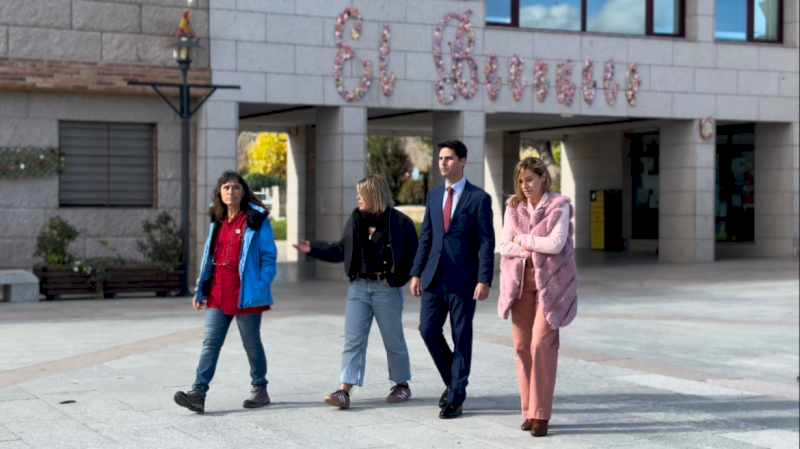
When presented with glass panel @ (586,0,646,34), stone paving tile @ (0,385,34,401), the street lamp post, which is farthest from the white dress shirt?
glass panel @ (586,0,646,34)

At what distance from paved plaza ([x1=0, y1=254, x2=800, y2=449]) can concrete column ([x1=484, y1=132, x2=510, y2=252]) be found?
1608 centimetres

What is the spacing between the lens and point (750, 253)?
27641 millimetres

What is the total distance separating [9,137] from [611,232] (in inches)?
758

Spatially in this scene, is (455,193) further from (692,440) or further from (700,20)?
(700,20)

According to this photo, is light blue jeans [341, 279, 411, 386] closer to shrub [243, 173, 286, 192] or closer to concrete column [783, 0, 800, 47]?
concrete column [783, 0, 800, 47]

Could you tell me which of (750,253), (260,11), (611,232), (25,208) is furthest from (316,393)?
(611,232)

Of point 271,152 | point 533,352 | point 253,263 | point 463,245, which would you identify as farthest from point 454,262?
point 271,152

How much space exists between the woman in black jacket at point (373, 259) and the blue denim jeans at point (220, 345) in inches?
23.6

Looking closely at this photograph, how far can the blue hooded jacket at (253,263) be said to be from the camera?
25.5 feet

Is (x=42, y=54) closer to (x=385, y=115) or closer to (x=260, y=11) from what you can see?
(x=260, y=11)

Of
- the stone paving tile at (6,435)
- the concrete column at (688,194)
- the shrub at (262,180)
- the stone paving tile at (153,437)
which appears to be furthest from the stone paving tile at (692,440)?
the shrub at (262,180)

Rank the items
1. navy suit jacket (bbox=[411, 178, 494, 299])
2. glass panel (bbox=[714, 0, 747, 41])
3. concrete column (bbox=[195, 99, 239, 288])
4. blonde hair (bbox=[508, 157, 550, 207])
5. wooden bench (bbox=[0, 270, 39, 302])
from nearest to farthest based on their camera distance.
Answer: blonde hair (bbox=[508, 157, 550, 207]) < navy suit jacket (bbox=[411, 178, 494, 299]) < wooden bench (bbox=[0, 270, 39, 302]) < concrete column (bbox=[195, 99, 239, 288]) < glass panel (bbox=[714, 0, 747, 41])

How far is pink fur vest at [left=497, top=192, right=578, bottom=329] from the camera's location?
7102 mm

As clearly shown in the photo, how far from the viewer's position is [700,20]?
24828 mm
